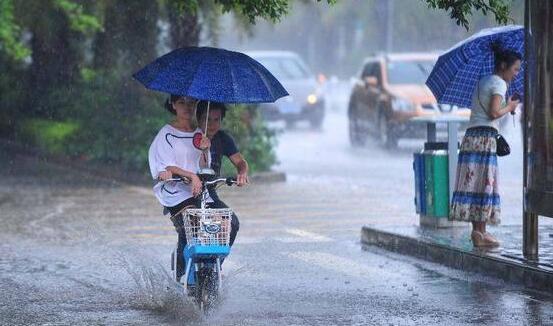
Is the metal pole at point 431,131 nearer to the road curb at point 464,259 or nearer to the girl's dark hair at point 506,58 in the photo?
the road curb at point 464,259

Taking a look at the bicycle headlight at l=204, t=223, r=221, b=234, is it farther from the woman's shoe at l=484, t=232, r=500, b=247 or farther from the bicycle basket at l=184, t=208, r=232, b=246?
the woman's shoe at l=484, t=232, r=500, b=247

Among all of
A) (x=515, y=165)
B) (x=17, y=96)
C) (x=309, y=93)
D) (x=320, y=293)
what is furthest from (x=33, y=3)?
(x=320, y=293)

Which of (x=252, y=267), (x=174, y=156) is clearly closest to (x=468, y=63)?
(x=252, y=267)

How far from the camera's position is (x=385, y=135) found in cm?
2780

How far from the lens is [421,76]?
28.0 m

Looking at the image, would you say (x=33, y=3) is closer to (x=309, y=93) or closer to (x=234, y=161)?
(x=309, y=93)

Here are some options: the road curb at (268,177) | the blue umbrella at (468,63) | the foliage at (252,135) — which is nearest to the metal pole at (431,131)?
the blue umbrella at (468,63)

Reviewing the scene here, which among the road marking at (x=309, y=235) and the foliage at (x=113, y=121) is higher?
the foliage at (x=113, y=121)

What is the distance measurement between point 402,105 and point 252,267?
15580 mm

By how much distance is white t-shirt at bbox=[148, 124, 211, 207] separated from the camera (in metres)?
9.15

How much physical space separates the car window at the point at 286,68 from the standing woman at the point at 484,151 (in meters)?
23.4

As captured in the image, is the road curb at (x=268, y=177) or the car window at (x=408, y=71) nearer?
the road curb at (x=268, y=177)

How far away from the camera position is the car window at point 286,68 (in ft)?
116

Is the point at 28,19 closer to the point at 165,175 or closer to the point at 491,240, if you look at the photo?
the point at 491,240
